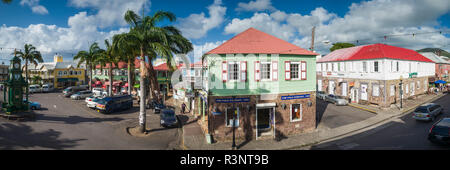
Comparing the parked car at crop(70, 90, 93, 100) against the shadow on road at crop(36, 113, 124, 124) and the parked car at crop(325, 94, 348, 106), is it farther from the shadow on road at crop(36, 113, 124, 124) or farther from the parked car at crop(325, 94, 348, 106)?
the parked car at crop(325, 94, 348, 106)

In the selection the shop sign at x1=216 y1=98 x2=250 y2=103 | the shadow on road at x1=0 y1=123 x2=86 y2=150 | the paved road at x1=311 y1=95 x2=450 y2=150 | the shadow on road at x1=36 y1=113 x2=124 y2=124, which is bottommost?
the paved road at x1=311 y1=95 x2=450 y2=150

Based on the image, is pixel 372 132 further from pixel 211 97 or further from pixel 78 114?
pixel 78 114

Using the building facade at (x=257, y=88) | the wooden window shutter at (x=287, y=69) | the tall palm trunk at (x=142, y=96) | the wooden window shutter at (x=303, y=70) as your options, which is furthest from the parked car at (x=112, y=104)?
the wooden window shutter at (x=303, y=70)

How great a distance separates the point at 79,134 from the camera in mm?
16297

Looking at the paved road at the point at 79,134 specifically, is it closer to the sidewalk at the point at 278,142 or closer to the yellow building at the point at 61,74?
the sidewalk at the point at 278,142

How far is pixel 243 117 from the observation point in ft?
52.9

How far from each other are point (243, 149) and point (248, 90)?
4.36 m

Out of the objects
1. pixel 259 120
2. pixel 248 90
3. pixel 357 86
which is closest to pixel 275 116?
pixel 259 120

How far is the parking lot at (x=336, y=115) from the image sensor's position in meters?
20.4

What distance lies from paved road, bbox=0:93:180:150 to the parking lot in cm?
1421

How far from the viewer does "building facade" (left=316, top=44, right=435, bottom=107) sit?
27438 mm

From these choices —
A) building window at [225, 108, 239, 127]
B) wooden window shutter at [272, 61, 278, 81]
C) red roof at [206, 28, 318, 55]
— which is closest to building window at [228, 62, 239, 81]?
red roof at [206, 28, 318, 55]

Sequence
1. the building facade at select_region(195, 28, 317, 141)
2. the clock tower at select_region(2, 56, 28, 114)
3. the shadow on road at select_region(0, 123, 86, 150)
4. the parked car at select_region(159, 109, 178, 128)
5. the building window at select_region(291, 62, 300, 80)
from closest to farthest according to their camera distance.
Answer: the shadow on road at select_region(0, 123, 86, 150) < the building facade at select_region(195, 28, 317, 141) < the building window at select_region(291, 62, 300, 80) < the parked car at select_region(159, 109, 178, 128) < the clock tower at select_region(2, 56, 28, 114)
